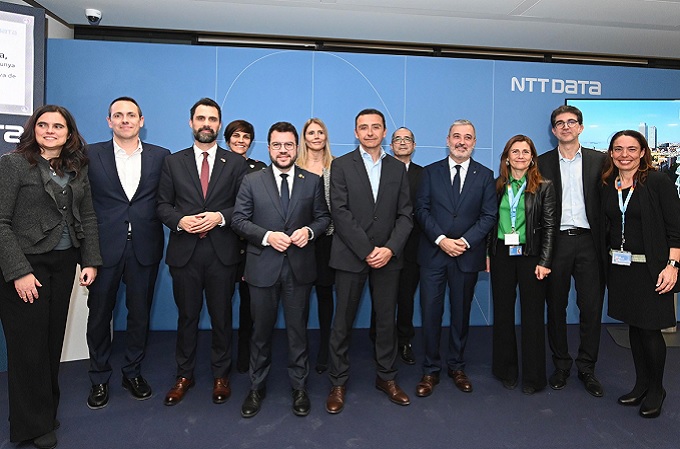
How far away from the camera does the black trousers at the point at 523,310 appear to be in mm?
3205

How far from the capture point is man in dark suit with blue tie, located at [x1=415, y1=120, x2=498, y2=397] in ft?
10.2

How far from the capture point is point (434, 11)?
14.3 ft

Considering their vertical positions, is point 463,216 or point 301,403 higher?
point 463,216

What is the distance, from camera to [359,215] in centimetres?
292

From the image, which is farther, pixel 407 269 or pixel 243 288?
pixel 407 269

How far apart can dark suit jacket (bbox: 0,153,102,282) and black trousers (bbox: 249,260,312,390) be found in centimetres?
108

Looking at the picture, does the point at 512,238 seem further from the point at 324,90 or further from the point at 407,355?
the point at 324,90

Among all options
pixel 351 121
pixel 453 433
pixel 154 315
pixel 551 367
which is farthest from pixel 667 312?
pixel 154 315

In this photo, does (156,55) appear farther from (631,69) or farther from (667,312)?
(631,69)

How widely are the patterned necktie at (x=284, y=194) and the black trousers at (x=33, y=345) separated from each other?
3.97 ft

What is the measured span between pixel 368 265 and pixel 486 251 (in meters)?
0.94

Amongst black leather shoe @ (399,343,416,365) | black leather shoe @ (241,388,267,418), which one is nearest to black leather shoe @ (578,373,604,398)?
black leather shoe @ (399,343,416,365)

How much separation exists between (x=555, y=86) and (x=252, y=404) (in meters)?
4.32

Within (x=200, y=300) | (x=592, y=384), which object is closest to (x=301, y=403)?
(x=200, y=300)
